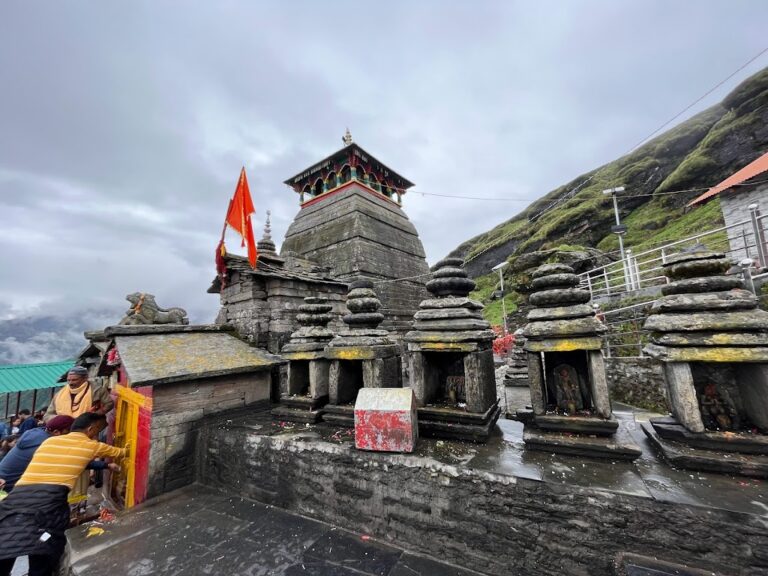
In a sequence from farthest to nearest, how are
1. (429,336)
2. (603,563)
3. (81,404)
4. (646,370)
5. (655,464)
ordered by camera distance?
(646,370), (81,404), (429,336), (655,464), (603,563)

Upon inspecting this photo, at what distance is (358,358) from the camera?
4422mm

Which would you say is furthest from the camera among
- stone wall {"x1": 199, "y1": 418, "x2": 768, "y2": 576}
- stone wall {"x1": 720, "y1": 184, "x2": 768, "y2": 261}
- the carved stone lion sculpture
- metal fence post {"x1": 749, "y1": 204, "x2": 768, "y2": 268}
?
stone wall {"x1": 720, "y1": 184, "x2": 768, "y2": 261}

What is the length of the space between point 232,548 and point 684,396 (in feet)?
15.2

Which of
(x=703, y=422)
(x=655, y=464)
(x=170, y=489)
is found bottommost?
(x=170, y=489)

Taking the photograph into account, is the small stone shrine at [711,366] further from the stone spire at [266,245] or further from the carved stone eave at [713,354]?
the stone spire at [266,245]

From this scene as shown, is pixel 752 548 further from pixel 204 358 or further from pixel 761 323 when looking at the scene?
pixel 204 358

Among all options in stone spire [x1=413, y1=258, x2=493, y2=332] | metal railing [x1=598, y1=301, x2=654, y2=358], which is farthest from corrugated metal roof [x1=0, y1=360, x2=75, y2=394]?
metal railing [x1=598, y1=301, x2=654, y2=358]

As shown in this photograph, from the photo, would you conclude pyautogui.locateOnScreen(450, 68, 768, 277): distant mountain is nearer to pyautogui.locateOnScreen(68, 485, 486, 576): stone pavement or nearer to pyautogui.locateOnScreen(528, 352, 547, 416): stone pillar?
pyautogui.locateOnScreen(528, 352, 547, 416): stone pillar

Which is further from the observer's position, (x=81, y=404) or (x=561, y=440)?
(x=81, y=404)

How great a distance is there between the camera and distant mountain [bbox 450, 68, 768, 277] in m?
23.2

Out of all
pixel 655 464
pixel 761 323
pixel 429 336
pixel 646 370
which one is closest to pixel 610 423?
pixel 655 464

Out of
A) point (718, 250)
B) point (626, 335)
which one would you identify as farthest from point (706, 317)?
point (718, 250)

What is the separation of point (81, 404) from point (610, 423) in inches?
286

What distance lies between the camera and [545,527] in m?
2.47
